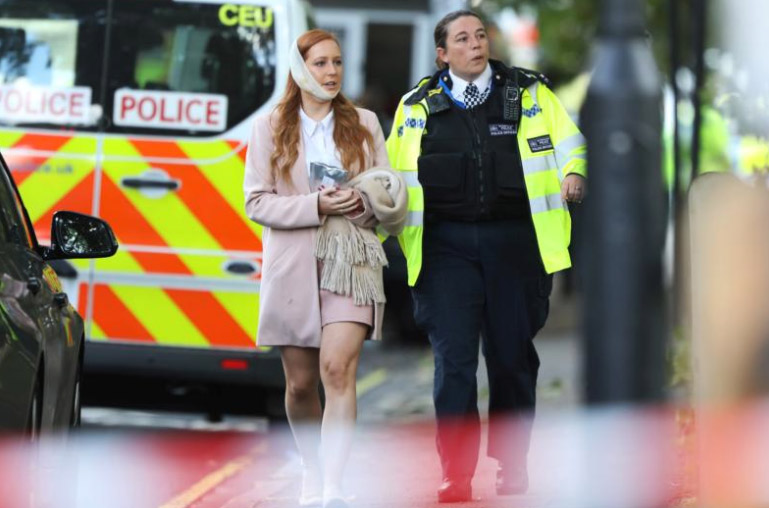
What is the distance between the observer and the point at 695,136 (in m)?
12.6

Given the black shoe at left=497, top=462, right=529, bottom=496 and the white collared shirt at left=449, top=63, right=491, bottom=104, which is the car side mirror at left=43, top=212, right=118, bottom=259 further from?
the black shoe at left=497, top=462, right=529, bottom=496

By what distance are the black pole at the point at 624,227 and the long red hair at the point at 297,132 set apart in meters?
2.43

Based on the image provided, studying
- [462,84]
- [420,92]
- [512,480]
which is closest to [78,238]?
[420,92]

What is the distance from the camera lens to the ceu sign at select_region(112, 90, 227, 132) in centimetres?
930

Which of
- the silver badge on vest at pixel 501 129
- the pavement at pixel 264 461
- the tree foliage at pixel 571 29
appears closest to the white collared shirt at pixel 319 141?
the silver badge on vest at pixel 501 129

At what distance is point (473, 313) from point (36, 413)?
208 centimetres

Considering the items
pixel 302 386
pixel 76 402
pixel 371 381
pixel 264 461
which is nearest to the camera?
pixel 76 402

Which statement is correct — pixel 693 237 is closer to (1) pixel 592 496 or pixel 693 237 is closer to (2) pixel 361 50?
(1) pixel 592 496

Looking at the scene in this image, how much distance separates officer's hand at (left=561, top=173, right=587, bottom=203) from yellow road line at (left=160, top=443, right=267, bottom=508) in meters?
2.10

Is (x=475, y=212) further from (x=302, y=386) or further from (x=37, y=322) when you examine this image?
(x=37, y=322)

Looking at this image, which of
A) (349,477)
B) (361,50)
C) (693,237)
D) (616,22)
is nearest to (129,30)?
(349,477)

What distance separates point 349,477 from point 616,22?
13.9 ft

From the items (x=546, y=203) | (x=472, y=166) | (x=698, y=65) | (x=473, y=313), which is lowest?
(x=473, y=313)

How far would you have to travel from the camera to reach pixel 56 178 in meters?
9.33
